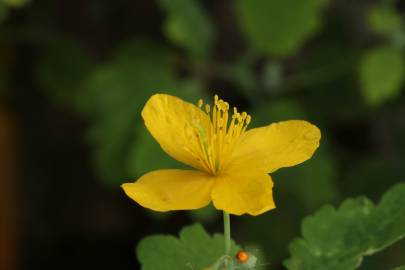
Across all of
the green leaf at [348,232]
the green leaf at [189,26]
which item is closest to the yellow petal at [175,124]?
the green leaf at [348,232]

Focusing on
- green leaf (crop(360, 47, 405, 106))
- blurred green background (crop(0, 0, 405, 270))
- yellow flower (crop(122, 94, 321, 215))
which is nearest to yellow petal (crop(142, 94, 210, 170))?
yellow flower (crop(122, 94, 321, 215))

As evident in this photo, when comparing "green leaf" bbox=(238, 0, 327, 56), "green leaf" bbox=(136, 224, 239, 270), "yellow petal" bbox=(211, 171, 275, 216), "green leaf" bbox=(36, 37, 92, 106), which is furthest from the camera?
"green leaf" bbox=(36, 37, 92, 106)

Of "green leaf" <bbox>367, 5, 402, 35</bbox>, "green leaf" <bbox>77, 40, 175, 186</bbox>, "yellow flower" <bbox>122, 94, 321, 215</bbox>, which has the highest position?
"green leaf" <bbox>367, 5, 402, 35</bbox>

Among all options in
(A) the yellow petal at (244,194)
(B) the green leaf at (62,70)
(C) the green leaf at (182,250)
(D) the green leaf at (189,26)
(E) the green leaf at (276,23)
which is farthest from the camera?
(B) the green leaf at (62,70)

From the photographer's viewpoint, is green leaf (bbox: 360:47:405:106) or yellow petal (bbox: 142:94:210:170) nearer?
yellow petal (bbox: 142:94:210:170)

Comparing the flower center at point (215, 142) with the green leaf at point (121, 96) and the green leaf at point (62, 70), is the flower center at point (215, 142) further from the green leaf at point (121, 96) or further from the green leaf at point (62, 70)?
the green leaf at point (62, 70)

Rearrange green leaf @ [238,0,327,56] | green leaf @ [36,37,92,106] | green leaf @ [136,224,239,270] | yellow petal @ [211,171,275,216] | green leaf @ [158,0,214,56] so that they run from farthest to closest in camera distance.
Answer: green leaf @ [36,37,92,106], green leaf @ [238,0,327,56], green leaf @ [158,0,214,56], green leaf @ [136,224,239,270], yellow petal @ [211,171,275,216]

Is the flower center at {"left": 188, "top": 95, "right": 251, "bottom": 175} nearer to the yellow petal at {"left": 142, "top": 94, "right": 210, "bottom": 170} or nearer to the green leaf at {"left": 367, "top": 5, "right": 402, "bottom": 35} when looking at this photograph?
the yellow petal at {"left": 142, "top": 94, "right": 210, "bottom": 170}

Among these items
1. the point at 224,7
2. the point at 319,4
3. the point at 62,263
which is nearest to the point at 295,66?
the point at 224,7
